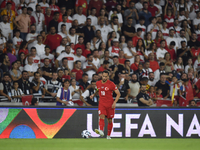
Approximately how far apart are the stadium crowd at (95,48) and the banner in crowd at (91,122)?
134 cm

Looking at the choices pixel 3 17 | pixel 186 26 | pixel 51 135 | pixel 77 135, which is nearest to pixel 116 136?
pixel 77 135

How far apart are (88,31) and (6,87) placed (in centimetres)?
478

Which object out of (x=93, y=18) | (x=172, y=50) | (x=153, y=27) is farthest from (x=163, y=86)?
(x=93, y=18)

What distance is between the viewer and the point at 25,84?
10.8 meters

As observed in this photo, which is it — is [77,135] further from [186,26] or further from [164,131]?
[186,26]

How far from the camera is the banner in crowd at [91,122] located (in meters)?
9.11

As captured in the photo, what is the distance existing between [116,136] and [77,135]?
50.7 inches

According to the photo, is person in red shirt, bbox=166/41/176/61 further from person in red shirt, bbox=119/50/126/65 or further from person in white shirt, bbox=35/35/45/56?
person in white shirt, bbox=35/35/45/56

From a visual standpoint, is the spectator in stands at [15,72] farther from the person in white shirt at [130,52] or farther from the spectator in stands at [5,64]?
the person in white shirt at [130,52]

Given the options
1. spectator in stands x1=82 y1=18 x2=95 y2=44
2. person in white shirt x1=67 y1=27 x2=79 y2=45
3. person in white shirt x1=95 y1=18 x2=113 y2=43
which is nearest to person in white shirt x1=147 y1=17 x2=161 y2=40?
person in white shirt x1=95 y1=18 x2=113 y2=43

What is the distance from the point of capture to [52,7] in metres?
13.9

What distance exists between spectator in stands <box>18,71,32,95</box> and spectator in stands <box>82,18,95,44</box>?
12.2 feet

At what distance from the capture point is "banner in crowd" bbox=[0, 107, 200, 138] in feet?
29.9

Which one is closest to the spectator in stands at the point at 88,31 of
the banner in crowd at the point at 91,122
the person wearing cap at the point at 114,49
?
the person wearing cap at the point at 114,49
